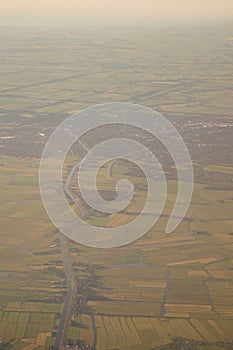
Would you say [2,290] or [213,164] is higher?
[213,164]

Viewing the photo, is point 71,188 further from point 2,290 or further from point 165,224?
point 2,290

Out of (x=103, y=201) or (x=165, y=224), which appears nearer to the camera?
(x=165, y=224)

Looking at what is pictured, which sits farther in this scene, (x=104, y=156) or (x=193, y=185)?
(x=104, y=156)

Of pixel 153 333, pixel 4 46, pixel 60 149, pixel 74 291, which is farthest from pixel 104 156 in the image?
pixel 4 46

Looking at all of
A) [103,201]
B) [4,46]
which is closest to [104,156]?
[103,201]

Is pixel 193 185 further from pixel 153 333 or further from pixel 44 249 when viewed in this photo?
pixel 153 333

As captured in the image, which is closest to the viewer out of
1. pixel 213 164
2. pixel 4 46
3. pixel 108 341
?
pixel 108 341

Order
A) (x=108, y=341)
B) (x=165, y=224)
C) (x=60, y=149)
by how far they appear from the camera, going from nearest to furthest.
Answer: (x=108, y=341) → (x=165, y=224) → (x=60, y=149)

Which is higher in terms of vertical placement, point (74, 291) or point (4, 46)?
point (4, 46)

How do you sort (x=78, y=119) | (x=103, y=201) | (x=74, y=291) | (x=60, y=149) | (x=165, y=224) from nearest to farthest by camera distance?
(x=74, y=291) < (x=165, y=224) < (x=103, y=201) < (x=60, y=149) < (x=78, y=119)
